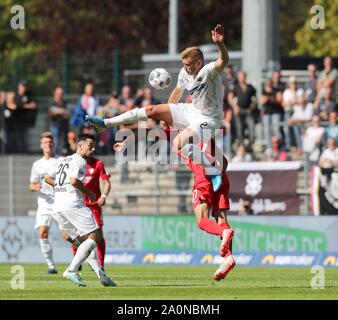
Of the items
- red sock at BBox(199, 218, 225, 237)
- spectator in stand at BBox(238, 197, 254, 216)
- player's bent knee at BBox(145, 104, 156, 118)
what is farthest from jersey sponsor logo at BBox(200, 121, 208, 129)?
spectator in stand at BBox(238, 197, 254, 216)

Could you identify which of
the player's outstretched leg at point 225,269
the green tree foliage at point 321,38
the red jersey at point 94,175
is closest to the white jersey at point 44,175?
the red jersey at point 94,175

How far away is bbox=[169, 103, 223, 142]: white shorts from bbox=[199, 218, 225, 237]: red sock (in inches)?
45.5

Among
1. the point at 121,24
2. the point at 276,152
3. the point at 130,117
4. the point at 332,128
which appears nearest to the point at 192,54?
the point at 130,117

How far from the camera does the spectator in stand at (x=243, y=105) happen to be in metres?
29.9

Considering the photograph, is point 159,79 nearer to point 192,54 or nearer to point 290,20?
point 192,54

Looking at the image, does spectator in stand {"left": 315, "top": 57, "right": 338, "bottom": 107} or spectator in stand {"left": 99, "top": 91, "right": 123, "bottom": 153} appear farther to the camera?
spectator in stand {"left": 99, "top": 91, "right": 123, "bottom": 153}

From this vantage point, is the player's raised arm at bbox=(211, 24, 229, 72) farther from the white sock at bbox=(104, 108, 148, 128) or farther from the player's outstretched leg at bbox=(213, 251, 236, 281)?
the player's outstretched leg at bbox=(213, 251, 236, 281)

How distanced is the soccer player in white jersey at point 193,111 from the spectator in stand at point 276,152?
35.5ft

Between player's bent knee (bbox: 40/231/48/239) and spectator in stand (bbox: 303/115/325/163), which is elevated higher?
spectator in stand (bbox: 303/115/325/163)

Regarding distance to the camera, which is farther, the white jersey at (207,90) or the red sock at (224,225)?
the red sock at (224,225)

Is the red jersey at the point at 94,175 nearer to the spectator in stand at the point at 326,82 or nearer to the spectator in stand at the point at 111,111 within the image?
the spectator in stand at the point at 111,111

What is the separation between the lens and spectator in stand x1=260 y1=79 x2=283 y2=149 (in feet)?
97.9

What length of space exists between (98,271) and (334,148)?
10559 millimetres
